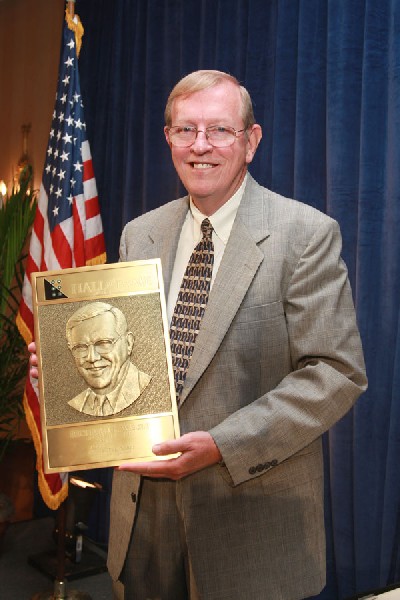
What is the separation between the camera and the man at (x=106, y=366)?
1699 mm

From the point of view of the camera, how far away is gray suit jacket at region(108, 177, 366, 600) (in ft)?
5.49

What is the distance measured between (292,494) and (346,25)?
80.1 inches

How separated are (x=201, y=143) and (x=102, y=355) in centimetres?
58

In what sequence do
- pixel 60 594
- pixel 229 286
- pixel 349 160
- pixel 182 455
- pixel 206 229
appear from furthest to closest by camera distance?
1. pixel 60 594
2. pixel 349 160
3. pixel 206 229
4. pixel 229 286
5. pixel 182 455

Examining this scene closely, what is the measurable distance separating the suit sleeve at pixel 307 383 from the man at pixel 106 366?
9.1 inches

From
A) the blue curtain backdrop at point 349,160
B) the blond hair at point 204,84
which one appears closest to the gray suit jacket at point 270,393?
the blond hair at point 204,84

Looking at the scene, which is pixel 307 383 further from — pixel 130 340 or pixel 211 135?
pixel 211 135

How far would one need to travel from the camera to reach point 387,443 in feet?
9.41

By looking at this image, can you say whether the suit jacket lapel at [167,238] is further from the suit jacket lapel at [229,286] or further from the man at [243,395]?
the suit jacket lapel at [229,286]

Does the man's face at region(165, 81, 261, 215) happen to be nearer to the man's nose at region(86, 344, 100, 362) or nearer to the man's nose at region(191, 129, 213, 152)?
the man's nose at region(191, 129, 213, 152)

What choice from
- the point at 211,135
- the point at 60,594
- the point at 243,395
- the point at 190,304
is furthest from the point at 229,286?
the point at 60,594

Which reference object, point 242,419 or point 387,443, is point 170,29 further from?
point 242,419

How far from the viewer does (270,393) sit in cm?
169

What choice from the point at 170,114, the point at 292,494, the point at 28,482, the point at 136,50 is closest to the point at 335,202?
the point at 170,114
